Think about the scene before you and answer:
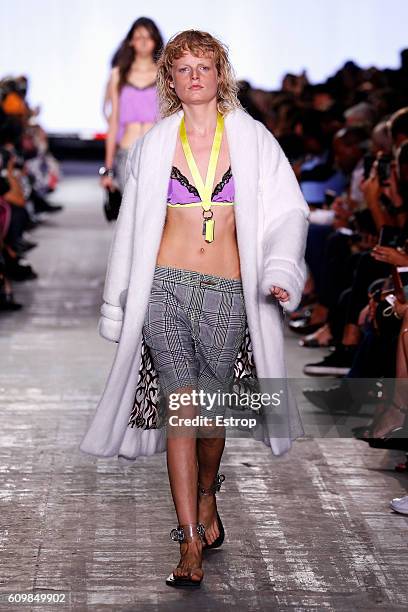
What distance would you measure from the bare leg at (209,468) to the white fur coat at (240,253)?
131 mm

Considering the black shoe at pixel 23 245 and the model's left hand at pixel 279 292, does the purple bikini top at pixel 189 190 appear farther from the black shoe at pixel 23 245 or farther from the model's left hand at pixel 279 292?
the black shoe at pixel 23 245

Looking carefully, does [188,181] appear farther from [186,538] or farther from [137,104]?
[137,104]

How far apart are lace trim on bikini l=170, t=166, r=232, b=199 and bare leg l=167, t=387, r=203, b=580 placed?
1.60ft

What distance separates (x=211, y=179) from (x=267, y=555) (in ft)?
2.91

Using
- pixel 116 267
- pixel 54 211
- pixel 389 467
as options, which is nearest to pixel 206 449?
pixel 116 267

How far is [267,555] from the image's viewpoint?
3578mm

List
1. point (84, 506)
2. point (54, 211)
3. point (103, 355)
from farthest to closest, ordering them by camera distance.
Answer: point (54, 211), point (103, 355), point (84, 506)

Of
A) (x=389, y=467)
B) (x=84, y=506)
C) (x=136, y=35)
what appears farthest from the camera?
(x=136, y=35)

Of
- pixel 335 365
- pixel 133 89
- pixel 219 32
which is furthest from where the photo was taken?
pixel 219 32

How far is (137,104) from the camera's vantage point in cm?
711

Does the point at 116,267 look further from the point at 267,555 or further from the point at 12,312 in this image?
the point at 12,312

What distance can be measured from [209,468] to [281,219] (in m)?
0.61

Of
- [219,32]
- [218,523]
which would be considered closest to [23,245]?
[219,32]

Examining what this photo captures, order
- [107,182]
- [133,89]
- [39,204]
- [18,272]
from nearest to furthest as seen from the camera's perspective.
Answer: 1. [107,182]
2. [133,89]
3. [18,272]
4. [39,204]
